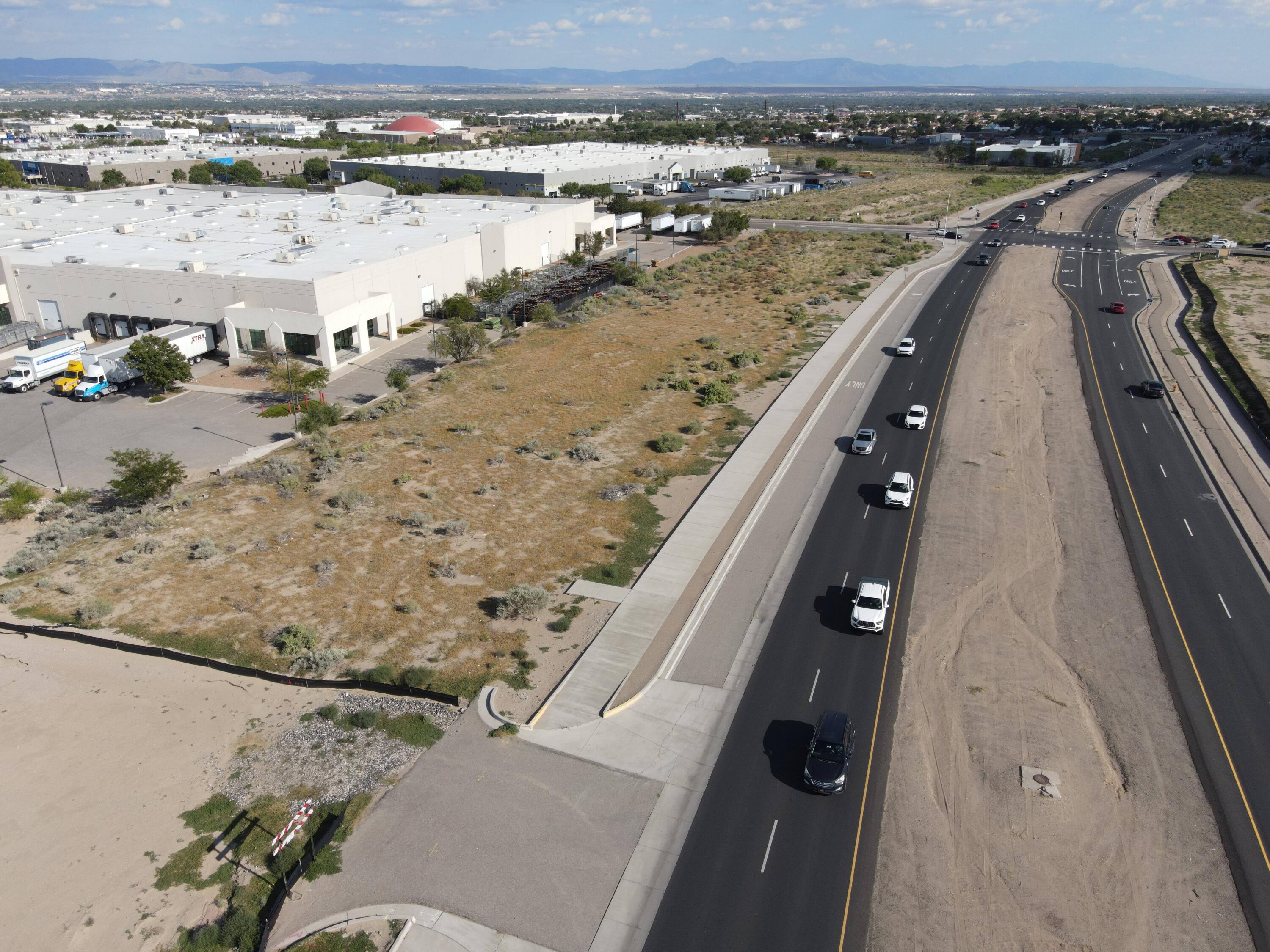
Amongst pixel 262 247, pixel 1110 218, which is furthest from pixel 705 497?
pixel 1110 218

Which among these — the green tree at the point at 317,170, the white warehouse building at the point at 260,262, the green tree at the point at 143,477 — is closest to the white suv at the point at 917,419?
the green tree at the point at 143,477

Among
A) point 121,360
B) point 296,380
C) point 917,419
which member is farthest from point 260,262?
point 917,419

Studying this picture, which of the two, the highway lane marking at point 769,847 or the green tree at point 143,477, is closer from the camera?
the highway lane marking at point 769,847

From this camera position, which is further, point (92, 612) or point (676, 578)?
point (676, 578)

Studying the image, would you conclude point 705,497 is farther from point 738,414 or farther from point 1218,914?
point 1218,914

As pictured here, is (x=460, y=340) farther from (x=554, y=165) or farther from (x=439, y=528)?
(x=554, y=165)

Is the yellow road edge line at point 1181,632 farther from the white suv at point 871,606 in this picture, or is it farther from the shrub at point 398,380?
the shrub at point 398,380
